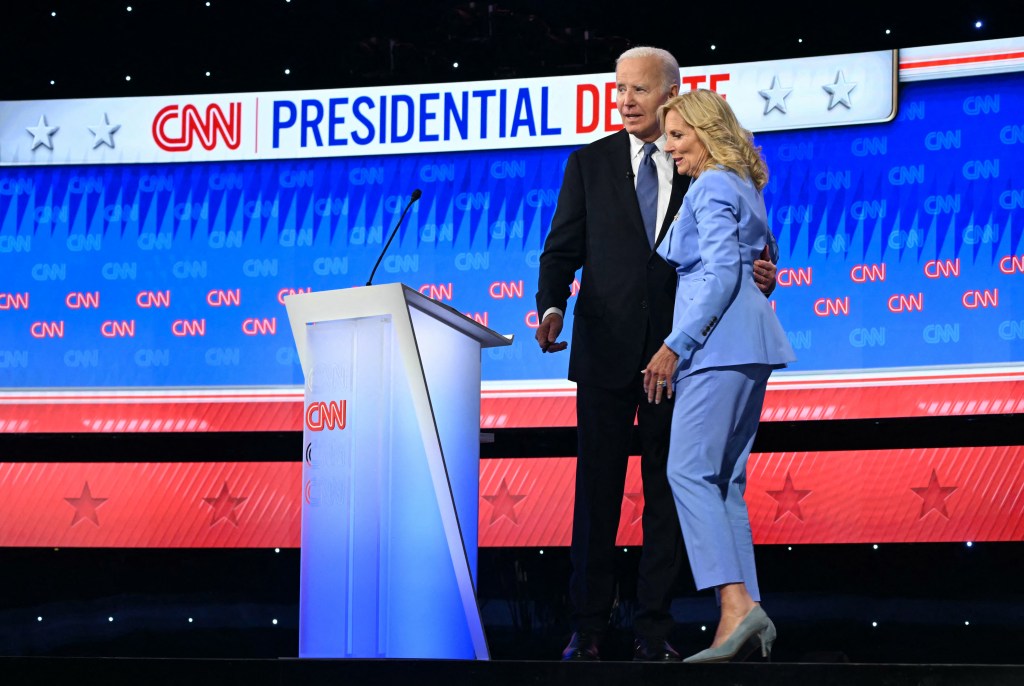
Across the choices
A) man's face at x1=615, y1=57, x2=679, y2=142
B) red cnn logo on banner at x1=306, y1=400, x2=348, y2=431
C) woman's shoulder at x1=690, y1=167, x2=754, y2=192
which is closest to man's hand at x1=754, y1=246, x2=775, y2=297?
woman's shoulder at x1=690, y1=167, x2=754, y2=192

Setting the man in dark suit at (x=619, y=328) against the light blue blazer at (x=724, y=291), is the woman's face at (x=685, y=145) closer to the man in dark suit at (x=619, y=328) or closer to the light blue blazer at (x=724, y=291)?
the light blue blazer at (x=724, y=291)

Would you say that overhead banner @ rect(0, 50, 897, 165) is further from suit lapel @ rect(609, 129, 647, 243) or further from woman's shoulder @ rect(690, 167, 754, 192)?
woman's shoulder @ rect(690, 167, 754, 192)

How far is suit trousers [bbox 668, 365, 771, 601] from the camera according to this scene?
212 centimetres

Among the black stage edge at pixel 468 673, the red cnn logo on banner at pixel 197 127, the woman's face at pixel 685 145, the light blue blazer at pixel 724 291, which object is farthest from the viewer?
the red cnn logo on banner at pixel 197 127

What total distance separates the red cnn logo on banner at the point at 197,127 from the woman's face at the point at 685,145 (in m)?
2.11

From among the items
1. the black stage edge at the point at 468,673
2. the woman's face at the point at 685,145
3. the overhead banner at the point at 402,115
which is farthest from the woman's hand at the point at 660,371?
the overhead banner at the point at 402,115

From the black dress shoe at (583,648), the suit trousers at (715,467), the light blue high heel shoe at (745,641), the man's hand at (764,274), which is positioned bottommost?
the black dress shoe at (583,648)

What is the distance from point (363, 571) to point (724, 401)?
2.58 feet

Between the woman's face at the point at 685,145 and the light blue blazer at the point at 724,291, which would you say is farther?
the woman's face at the point at 685,145

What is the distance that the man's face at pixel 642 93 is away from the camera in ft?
8.41

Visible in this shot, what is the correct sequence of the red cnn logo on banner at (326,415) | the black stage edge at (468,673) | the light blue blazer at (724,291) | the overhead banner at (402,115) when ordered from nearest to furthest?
1. the black stage edge at (468,673)
2. the light blue blazer at (724,291)
3. the red cnn logo on banner at (326,415)
4. the overhead banner at (402,115)

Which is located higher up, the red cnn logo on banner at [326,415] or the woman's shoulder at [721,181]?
the woman's shoulder at [721,181]

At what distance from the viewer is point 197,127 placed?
3986mm

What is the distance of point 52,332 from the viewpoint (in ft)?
12.9
